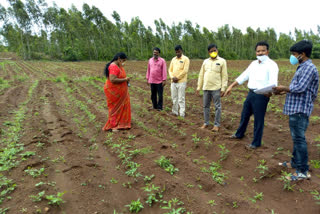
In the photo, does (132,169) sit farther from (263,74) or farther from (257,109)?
(263,74)

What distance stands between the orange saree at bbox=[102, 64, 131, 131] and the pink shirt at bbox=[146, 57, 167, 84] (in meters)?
1.28

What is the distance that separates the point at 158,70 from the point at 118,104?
65.4 inches

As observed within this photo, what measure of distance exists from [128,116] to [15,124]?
2.60m

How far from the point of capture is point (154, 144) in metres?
3.75

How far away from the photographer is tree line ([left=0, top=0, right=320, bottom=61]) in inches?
1350

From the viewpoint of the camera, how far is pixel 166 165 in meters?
2.99

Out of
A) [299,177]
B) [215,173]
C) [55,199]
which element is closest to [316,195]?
[299,177]

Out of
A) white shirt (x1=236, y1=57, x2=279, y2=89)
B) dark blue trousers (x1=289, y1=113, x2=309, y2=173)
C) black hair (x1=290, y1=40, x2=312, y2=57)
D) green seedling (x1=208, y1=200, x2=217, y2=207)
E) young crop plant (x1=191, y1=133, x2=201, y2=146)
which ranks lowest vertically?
green seedling (x1=208, y1=200, x2=217, y2=207)

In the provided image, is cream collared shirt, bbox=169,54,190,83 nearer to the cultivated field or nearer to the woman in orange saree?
the cultivated field

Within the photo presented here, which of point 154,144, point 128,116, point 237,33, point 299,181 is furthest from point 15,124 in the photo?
point 237,33

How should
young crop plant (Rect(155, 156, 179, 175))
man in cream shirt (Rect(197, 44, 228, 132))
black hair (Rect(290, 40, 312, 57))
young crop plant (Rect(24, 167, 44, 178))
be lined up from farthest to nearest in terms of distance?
man in cream shirt (Rect(197, 44, 228, 132))
young crop plant (Rect(155, 156, 179, 175))
young crop plant (Rect(24, 167, 44, 178))
black hair (Rect(290, 40, 312, 57))

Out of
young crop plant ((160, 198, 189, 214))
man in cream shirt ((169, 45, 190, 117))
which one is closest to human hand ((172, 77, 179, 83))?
man in cream shirt ((169, 45, 190, 117))

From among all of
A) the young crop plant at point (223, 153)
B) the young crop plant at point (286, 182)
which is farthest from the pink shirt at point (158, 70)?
the young crop plant at point (286, 182)

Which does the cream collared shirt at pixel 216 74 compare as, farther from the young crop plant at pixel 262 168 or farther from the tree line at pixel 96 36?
the tree line at pixel 96 36
